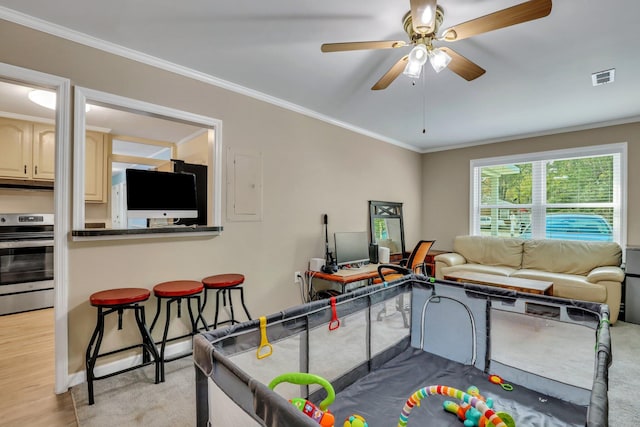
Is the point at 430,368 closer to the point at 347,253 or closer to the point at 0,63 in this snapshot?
→ the point at 347,253

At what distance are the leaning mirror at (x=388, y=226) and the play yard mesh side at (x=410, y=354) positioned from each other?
92.8 inches

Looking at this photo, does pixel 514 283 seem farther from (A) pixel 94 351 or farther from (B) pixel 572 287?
(A) pixel 94 351

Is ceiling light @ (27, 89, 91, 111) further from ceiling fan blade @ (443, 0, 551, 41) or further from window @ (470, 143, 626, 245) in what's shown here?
window @ (470, 143, 626, 245)

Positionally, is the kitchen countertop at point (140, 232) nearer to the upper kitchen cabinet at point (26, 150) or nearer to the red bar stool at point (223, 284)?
the red bar stool at point (223, 284)

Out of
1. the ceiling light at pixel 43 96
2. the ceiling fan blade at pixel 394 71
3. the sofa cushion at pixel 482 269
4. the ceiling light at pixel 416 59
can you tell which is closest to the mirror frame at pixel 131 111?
the ceiling light at pixel 43 96

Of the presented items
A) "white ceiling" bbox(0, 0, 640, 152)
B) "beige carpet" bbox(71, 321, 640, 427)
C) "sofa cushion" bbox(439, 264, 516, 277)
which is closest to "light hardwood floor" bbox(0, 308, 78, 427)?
"beige carpet" bbox(71, 321, 640, 427)

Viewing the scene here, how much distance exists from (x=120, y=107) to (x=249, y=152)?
114 cm

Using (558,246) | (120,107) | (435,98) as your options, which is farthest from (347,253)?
(558,246)

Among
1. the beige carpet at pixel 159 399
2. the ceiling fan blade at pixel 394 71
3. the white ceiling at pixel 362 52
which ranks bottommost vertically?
the beige carpet at pixel 159 399

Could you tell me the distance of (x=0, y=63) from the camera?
6.05ft

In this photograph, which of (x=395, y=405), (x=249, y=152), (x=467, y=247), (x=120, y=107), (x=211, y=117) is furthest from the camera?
(x=467, y=247)

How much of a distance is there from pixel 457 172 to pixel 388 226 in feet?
5.78

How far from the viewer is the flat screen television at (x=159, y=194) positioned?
2441 millimetres

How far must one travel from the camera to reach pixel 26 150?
3.71 metres
